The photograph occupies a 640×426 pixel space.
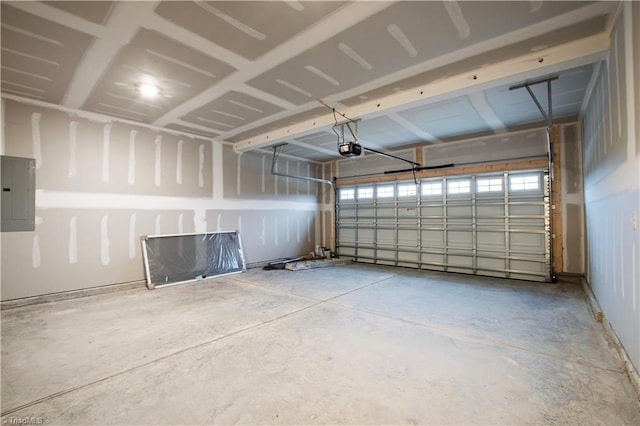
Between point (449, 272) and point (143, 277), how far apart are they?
624 centimetres

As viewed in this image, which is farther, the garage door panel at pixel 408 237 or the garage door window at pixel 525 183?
the garage door panel at pixel 408 237

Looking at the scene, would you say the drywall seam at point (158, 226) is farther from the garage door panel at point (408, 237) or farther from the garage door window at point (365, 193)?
the garage door panel at point (408, 237)

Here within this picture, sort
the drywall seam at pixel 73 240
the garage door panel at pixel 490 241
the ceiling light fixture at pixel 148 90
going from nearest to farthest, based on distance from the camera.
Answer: the ceiling light fixture at pixel 148 90, the drywall seam at pixel 73 240, the garage door panel at pixel 490 241

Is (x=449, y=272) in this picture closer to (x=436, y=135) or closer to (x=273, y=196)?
(x=436, y=135)

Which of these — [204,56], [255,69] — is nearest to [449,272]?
[255,69]

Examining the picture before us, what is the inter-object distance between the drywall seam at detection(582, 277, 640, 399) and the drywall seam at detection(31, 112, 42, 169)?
22.4ft

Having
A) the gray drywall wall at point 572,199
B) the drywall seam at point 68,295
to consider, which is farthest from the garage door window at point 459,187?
the drywall seam at point 68,295

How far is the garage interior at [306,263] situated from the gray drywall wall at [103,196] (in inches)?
1.2

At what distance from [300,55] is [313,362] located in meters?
2.89

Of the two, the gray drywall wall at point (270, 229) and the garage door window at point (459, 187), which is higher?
the garage door window at point (459, 187)

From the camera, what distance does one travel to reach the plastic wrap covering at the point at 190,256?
503 cm

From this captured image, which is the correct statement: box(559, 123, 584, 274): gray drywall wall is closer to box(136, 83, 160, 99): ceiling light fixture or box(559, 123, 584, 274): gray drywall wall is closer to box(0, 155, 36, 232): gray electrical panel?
box(136, 83, 160, 99): ceiling light fixture

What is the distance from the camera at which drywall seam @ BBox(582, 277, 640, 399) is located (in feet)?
6.31

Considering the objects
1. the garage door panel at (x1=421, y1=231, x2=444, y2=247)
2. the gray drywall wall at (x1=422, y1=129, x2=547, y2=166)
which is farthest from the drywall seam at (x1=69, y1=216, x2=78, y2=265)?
the gray drywall wall at (x1=422, y1=129, x2=547, y2=166)
